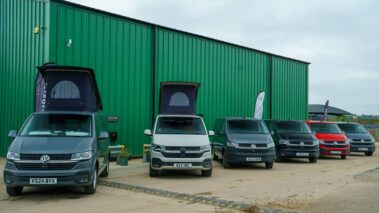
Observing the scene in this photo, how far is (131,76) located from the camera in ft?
60.7

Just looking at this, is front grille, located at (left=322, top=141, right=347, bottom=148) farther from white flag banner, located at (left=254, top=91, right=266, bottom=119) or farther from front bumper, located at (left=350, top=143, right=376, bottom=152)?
white flag banner, located at (left=254, top=91, right=266, bottom=119)

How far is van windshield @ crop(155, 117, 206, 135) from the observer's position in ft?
42.0

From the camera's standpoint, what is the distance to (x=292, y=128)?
1823 centimetres

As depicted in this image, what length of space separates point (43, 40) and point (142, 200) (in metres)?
9.43

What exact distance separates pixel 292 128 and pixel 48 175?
12.0m

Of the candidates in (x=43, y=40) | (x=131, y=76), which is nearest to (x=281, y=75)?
(x=131, y=76)

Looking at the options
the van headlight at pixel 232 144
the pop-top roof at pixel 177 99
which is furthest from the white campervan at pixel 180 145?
the pop-top roof at pixel 177 99

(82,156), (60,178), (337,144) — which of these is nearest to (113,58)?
(82,156)

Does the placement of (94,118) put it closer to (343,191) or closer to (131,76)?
(343,191)

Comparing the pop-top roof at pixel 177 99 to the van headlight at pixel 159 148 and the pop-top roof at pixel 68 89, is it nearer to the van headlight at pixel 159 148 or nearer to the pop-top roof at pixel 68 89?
the van headlight at pixel 159 148

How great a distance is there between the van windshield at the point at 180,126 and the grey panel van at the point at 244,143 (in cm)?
220

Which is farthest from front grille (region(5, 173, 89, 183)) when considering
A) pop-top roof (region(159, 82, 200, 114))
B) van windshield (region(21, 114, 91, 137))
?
pop-top roof (region(159, 82, 200, 114))

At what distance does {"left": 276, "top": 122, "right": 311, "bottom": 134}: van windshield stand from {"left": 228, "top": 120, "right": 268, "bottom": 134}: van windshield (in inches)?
90.0

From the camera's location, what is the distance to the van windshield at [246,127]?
15.6m
